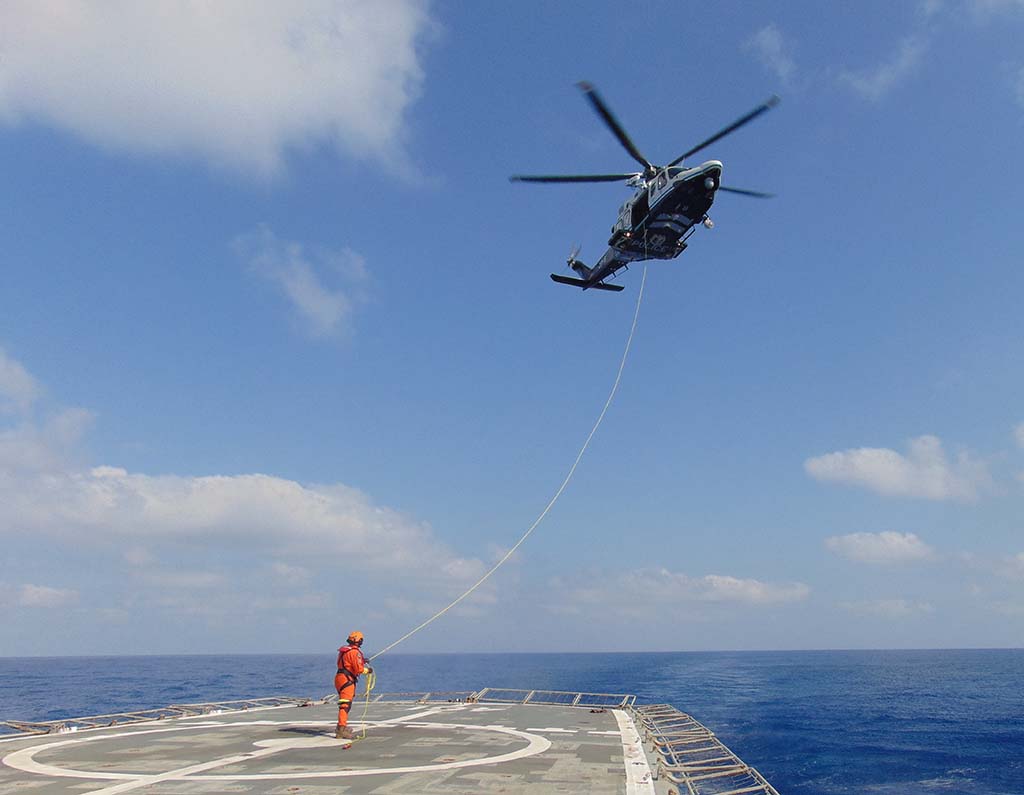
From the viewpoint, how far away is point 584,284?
2995 centimetres

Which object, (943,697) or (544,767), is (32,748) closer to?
(544,767)

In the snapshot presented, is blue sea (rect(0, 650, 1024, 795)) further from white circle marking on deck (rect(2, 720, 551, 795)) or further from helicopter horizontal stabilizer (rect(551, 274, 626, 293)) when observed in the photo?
helicopter horizontal stabilizer (rect(551, 274, 626, 293))

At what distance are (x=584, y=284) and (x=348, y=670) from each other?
19870 millimetres

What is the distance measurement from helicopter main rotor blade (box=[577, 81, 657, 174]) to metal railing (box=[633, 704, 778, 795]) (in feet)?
68.1

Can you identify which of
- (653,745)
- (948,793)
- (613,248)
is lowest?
(948,793)

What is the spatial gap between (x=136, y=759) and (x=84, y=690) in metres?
94.2

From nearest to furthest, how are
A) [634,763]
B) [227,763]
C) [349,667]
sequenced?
[227,763], [634,763], [349,667]

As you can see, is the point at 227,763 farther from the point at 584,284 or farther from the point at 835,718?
the point at 835,718

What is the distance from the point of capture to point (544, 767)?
49.9ft

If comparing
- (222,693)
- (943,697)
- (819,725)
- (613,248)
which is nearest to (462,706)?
(613,248)

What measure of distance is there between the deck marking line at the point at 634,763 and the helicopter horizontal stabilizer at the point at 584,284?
18644 mm

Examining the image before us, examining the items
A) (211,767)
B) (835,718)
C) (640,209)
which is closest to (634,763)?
(211,767)

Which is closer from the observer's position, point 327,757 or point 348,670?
point 327,757

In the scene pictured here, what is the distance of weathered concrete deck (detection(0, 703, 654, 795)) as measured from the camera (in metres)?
12.9
